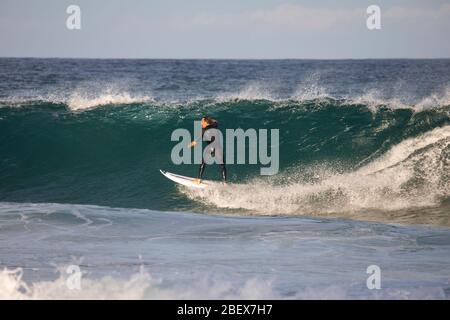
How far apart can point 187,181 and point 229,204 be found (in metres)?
1.69

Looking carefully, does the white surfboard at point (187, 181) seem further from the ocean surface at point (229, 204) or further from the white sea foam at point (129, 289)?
the white sea foam at point (129, 289)

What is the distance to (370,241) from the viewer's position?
971cm

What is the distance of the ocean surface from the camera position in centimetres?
751

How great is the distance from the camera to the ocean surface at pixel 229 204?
751 cm

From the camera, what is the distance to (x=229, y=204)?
13531 mm

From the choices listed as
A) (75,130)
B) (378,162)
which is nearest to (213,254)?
(378,162)

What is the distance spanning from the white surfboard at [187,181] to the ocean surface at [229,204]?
0.45 feet

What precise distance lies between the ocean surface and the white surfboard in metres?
0.14

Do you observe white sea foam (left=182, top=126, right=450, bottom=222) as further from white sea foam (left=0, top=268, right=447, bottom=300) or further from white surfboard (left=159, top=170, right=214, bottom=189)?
white sea foam (left=0, top=268, right=447, bottom=300)

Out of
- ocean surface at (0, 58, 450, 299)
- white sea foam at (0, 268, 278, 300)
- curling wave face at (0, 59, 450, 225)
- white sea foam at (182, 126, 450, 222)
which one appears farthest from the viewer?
curling wave face at (0, 59, 450, 225)

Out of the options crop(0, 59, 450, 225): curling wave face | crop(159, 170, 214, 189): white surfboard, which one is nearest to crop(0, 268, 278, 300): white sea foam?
crop(0, 59, 450, 225): curling wave face
